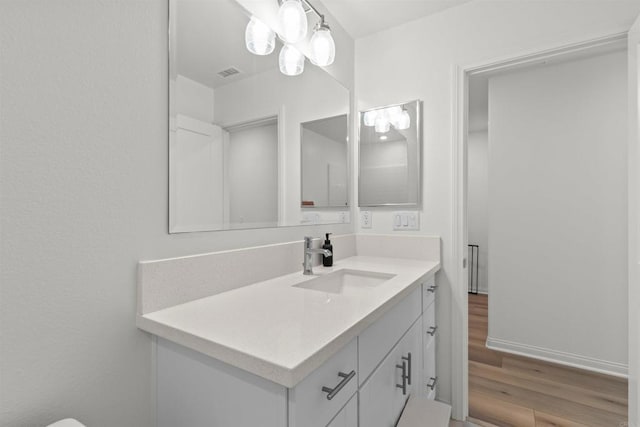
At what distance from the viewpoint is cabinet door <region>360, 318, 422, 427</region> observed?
3.04ft

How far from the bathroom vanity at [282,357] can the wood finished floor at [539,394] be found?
964mm

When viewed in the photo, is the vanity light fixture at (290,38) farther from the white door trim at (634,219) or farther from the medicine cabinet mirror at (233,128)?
the white door trim at (634,219)

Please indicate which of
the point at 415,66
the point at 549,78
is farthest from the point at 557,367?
the point at 415,66

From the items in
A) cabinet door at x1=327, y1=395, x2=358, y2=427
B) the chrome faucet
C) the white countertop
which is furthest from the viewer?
the chrome faucet

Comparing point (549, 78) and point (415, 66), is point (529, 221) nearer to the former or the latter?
point (549, 78)

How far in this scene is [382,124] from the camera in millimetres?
1924

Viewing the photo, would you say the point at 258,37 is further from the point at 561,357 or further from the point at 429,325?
the point at 561,357

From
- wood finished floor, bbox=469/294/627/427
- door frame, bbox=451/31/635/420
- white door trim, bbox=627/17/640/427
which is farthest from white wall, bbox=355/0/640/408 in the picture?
wood finished floor, bbox=469/294/627/427

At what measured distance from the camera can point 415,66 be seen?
183cm

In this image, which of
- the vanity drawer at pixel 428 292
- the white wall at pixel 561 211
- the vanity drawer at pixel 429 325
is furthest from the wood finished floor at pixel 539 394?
the vanity drawer at pixel 428 292

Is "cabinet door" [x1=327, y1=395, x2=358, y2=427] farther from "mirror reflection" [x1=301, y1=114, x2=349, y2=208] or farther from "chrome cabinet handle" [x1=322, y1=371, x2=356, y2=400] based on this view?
"mirror reflection" [x1=301, y1=114, x2=349, y2=208]

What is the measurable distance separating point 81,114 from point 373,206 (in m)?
1.52

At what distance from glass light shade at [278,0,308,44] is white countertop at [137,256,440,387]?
42.1 inches

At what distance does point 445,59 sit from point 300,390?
1820mm
